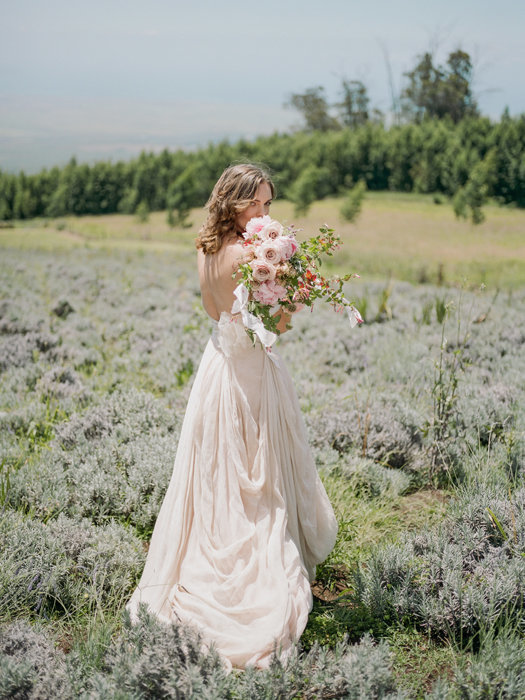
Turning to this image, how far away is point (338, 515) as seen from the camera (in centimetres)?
370

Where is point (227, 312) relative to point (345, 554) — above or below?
above

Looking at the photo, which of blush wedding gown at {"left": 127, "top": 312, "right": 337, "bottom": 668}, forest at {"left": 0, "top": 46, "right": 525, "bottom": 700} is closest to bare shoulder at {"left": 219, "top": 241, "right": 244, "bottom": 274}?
blush wedding gown at {"left": 127, "top": 312, "right": 337, "bottom": 668}

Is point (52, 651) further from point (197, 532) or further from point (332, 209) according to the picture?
point (332, 209)

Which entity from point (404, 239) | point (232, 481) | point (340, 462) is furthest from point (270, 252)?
point (404, 239)

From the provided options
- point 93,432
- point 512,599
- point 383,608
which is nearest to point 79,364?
point 93,432

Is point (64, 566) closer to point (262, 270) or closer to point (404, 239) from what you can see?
point (262, 270)

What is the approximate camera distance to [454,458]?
4.30 meters

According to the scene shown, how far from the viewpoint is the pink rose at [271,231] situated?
2.39 m

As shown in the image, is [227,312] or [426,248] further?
[426,248]

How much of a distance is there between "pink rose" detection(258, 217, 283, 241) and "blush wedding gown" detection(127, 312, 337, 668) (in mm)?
470

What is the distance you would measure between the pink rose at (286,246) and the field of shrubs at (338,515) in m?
1.74

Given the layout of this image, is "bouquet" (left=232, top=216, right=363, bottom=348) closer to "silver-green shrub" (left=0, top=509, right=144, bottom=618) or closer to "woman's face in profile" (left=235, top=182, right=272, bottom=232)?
"woman's face in profile" (left=235, top=182, right=272, bottom=232)

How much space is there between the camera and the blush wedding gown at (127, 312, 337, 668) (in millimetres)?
2625

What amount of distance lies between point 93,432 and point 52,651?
2.38 metres
